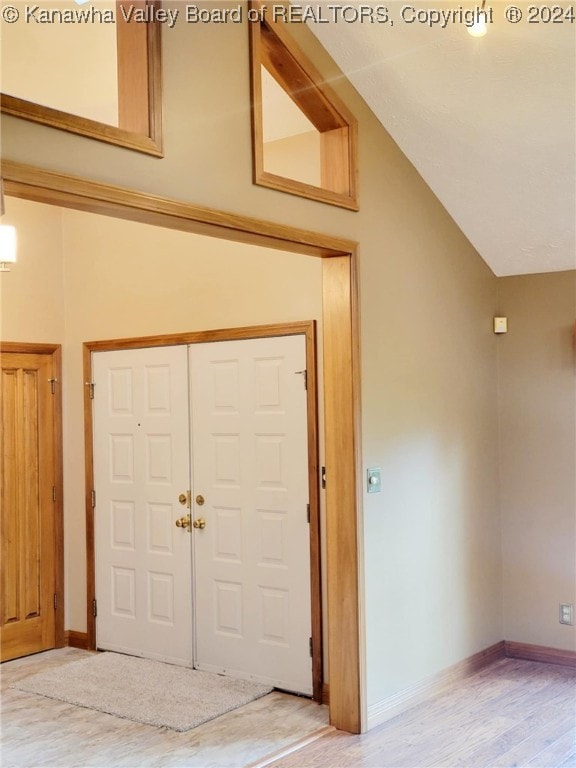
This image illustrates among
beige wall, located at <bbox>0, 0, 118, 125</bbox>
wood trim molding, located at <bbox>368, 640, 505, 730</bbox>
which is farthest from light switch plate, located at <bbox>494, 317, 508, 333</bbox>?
beige wall, located at <bbox>0, 0, 118, 125</bbox>

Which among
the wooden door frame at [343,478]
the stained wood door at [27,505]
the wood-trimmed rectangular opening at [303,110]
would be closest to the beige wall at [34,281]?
the stained wood door at [27,505]

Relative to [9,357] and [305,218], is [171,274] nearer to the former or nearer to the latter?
[9,357]

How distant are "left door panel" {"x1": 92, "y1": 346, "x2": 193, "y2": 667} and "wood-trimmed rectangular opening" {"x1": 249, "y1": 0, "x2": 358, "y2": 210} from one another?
1564 mm

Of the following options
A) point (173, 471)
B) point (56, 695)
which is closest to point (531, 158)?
point (173, 471)

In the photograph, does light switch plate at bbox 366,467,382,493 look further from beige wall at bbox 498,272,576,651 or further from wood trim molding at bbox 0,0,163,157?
wood trim molding at bbox 0,0,163,157

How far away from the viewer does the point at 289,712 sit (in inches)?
174

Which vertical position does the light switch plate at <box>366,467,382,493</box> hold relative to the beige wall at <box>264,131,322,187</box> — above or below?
below

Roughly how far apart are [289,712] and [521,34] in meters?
3.35

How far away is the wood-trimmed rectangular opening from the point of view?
11.9ft

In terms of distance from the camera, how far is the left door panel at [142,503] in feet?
17.3

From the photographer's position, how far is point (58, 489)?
5.82m

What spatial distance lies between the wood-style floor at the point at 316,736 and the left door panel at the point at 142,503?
841 millimetres

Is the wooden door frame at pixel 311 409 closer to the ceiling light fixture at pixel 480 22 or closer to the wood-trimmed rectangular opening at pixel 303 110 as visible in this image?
the wood-trimmed rectangular opening at pixel 303 110

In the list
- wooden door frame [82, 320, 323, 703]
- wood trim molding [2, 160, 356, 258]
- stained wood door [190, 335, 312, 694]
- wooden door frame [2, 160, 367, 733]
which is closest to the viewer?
wood trim molding [2, 160, 356, 258]
